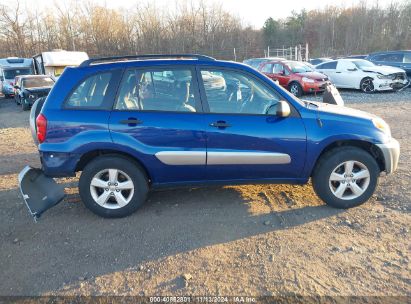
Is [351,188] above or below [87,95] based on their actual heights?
below

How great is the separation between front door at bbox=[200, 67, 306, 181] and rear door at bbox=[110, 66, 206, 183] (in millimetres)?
155

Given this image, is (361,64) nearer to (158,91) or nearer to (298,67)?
(298,67)

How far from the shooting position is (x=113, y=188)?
147 inches

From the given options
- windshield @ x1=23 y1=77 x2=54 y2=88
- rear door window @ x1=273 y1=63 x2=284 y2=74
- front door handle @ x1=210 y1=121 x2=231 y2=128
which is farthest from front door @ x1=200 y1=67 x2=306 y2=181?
windshield @ x1=23 y1=77 x2=54 y2=88

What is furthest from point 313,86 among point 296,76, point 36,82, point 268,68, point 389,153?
point 36,82

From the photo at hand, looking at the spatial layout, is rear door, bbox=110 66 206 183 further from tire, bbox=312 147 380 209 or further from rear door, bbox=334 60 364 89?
rear door, bbox=334 60 364 89

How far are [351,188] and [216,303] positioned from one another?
225 cm

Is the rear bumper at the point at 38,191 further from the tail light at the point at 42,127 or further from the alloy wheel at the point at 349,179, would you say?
the alloy wheel at the point at 349,179

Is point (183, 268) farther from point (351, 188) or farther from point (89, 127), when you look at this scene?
point (351, 188)

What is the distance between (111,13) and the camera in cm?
4212

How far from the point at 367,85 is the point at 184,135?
13085 millimetres

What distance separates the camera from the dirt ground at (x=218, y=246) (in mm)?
2668

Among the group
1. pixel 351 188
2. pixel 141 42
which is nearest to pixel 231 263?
pixel 351 188

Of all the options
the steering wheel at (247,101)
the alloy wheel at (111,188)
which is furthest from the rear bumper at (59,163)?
the steering wheel at (247,101)
